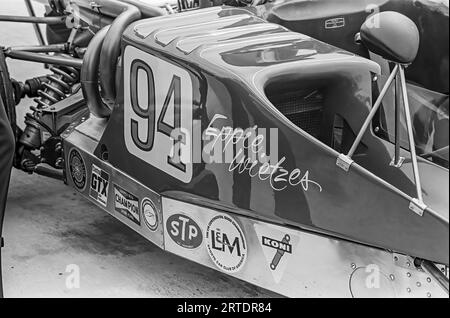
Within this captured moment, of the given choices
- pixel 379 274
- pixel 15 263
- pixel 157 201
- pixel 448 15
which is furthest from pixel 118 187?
pixel 448 15

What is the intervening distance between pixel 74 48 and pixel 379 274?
2.69 m

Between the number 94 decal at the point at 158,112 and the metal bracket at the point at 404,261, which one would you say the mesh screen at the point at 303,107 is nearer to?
the number 94 decal at the point at 158,112

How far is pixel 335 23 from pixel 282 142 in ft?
3.87

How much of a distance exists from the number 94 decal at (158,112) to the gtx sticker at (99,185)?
0.97ft

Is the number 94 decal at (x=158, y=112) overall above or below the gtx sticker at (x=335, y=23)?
below

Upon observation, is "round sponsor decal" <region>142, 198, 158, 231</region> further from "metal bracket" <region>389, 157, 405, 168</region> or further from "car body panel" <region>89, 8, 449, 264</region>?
"metal bracket" <region>389, 157, 405, 168</region>

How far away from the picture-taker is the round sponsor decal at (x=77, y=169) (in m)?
3.77

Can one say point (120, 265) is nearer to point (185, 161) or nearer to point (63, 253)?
point (63, 253)

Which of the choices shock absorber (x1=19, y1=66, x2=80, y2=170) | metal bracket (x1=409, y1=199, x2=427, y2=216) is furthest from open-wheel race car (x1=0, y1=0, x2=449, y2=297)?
shock absorber (x1=19, y1=66, x2=80, y2=170)

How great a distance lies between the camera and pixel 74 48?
441 centimetres

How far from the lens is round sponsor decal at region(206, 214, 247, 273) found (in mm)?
2873

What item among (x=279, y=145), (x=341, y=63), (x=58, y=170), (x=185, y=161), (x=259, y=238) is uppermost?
(x=341, y=63)

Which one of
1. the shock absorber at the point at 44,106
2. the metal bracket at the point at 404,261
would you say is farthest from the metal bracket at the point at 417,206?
the shock absorber at the point at 44,106

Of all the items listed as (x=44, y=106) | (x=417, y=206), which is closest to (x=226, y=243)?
(x=417, y=206)
